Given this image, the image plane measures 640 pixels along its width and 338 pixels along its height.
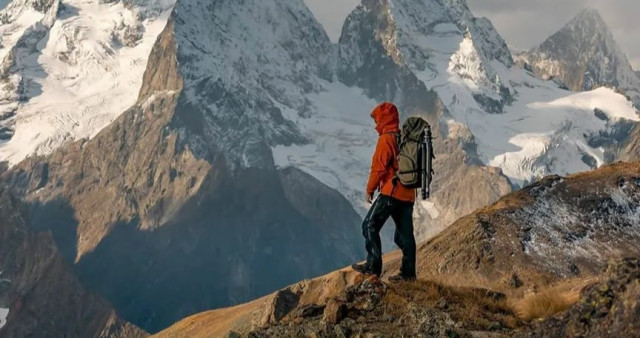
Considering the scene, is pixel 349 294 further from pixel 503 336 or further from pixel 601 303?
pixel 601 303

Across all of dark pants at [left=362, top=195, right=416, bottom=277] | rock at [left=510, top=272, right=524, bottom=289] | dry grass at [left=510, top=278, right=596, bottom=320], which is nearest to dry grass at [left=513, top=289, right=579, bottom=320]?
dry grass at [left=510, top=278, right=596, bottom=320]

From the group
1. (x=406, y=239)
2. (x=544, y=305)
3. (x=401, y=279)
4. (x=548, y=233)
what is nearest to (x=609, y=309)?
(x=544, y=305)

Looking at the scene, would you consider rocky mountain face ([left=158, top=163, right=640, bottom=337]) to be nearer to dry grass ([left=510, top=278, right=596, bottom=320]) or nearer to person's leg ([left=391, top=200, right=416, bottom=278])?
person's leg ([left=391, top=200, right=416, bottom=278])

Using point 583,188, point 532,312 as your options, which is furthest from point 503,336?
point 583,188

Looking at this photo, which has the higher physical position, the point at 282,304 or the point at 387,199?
the point at 387,199

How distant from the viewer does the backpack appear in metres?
19.3

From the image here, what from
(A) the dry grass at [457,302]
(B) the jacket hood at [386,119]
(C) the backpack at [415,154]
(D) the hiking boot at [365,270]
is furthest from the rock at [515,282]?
(C) the backpack at [415,154]

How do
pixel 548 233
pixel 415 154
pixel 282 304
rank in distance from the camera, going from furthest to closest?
1. pixel 548 233
2. pixel 282 304
3. pixel 415 154

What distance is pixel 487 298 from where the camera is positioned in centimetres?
1962

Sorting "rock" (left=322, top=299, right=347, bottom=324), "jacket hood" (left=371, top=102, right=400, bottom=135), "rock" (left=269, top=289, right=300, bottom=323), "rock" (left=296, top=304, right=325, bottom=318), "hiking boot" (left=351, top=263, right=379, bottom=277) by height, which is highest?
"jacket hood" (left=371, top=102, right=400, bottom=135)

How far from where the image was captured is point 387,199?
19938mm

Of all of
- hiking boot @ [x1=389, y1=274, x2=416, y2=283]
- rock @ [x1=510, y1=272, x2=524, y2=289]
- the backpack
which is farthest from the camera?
rock @ [x1=510, y1=272, x2=524, y2=289]

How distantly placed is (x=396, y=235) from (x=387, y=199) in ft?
4.30

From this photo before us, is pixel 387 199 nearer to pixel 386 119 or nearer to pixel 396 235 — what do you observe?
pixel 396 235
